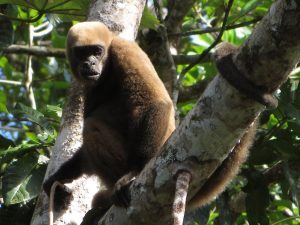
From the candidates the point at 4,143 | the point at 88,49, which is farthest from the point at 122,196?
the point at 4,143

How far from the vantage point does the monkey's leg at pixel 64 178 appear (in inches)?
174

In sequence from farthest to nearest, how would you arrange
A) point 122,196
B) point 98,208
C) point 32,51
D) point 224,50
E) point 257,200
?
point 32,51 < point 257,200 < point 98,208 < point 122,196 < point 224,50

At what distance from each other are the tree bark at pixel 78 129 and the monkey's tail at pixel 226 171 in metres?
0.85

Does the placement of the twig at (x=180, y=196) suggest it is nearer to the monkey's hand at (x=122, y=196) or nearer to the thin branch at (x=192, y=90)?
the monkey's hand at (x=122, y=196)

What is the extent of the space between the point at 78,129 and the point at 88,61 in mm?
786

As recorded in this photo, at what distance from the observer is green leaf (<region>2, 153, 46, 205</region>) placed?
15.9ft

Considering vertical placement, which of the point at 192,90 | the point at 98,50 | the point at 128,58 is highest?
the point at 128,58

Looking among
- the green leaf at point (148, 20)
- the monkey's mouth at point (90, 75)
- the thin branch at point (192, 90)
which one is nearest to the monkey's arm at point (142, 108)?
the monkey's mouth at point (90, 75)

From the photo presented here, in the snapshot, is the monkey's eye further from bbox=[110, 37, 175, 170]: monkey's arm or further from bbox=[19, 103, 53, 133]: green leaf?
bbox=[19, 103, 53, 133]: green leaf

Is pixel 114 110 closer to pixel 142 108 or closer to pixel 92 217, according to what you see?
pixel 142 108

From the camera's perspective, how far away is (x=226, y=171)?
165 inches

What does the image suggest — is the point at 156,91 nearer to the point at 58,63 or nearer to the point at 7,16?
the point at 7,16

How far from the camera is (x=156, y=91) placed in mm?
4641

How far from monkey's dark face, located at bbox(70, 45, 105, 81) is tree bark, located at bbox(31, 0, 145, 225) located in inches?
5.9
